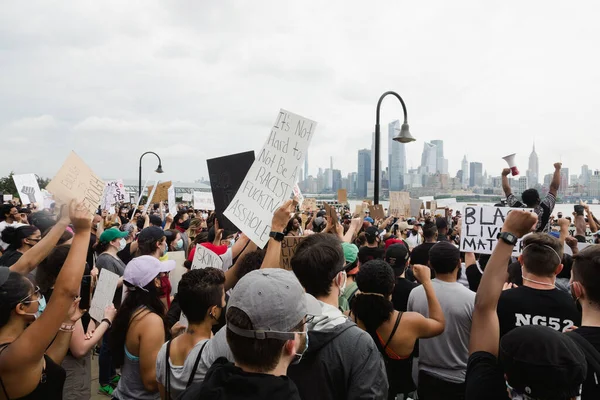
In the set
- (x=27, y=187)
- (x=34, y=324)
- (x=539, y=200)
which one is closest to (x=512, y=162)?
(x=539, y=200)

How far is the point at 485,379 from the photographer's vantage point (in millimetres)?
1873

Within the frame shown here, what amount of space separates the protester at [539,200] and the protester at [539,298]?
2.87 m

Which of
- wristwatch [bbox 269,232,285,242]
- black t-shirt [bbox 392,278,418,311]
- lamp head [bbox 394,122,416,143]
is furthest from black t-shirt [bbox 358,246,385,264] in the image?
lamp head [bbox 394,122,416,143]

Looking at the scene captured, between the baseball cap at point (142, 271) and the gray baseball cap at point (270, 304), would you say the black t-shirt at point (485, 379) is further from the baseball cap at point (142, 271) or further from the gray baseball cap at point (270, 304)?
the baseball cap at point (142, 271)

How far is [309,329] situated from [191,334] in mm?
920

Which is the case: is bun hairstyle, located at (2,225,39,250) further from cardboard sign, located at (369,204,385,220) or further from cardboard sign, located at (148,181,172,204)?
cardboard sign, located at (369,204,385,220)

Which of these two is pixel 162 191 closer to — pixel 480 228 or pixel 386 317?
pixel 480 228

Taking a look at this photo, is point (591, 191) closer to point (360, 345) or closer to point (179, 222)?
point (179, 222)

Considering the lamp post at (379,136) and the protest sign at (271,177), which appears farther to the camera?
the lamp post at (379,136)

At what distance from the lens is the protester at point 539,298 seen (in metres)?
2.92

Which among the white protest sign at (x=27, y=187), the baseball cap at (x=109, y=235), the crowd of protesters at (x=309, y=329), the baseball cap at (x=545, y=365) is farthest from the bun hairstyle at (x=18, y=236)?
the white protest sign at (x=27, y=187)

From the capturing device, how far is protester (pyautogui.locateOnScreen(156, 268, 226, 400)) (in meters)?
2.52

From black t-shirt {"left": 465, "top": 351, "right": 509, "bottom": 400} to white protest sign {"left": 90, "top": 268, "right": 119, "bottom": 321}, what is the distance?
2.73m

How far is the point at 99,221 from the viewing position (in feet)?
27.4
